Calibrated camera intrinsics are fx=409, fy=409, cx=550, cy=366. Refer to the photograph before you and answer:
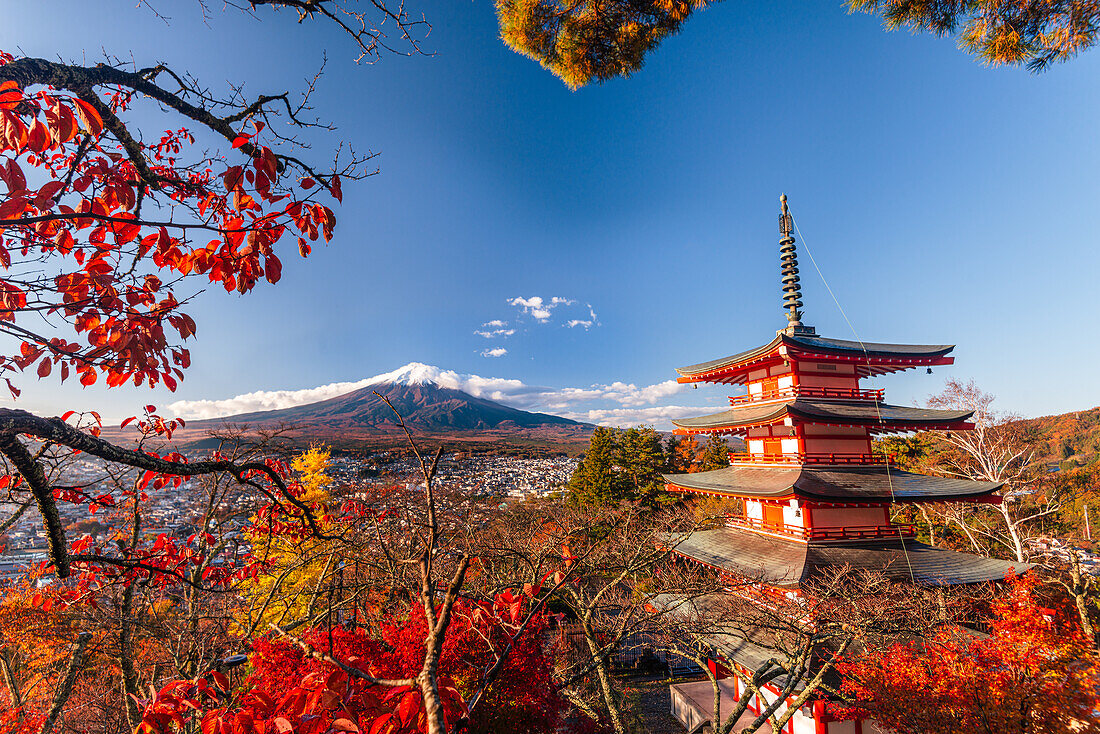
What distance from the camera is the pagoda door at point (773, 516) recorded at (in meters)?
8.99

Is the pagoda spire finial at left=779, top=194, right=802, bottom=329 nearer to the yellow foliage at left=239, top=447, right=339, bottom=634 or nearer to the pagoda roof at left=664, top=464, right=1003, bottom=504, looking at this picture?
the pagoda roof at left=664, top=464, right=1003, bottom=504

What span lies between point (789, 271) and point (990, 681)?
26.1 feet

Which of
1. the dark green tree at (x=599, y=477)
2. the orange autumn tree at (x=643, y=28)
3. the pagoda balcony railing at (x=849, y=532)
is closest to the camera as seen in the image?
the orange autumn tree at (x=643, y=28)

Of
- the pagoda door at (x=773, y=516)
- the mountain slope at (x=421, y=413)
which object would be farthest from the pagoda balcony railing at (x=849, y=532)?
the mountain slope at (x=421, y=413)

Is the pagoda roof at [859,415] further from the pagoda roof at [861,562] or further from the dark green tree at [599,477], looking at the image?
the dark green tree at [599,477]

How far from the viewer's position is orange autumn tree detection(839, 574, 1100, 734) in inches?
195

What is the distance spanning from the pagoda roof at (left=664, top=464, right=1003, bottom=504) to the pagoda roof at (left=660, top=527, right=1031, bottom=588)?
976 mm

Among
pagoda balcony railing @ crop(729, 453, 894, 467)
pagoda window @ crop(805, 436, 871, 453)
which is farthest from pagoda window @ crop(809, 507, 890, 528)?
pagoda window @ crop(805, 436, 871, 453)

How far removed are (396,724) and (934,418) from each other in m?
11.2

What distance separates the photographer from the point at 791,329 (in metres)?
Answer: 9.56

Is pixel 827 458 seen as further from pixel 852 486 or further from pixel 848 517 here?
pixel 848 517

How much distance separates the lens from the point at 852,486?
26.5 ft

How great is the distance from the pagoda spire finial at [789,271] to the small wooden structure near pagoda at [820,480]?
0.08 feet

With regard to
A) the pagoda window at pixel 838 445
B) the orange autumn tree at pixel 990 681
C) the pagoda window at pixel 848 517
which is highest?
the pagoda window at pixel 838 445
